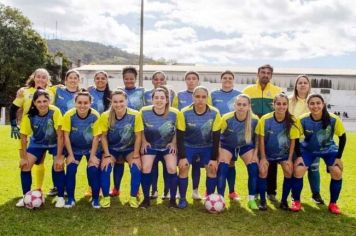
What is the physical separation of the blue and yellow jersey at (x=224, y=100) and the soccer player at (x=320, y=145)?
1.28m

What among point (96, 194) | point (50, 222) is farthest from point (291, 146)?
point (50, 222)

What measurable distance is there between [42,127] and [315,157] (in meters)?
4.18

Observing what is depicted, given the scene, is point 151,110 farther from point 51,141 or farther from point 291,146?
point 291,146

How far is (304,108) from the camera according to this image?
23.2 feet

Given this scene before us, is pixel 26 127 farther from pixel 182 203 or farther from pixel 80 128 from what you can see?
pixel 182 203

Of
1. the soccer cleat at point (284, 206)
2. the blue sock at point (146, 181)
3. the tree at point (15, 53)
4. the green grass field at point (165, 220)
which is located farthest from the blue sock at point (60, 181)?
the tree at point (15, 53)

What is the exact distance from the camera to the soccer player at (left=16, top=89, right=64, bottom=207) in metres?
6.36

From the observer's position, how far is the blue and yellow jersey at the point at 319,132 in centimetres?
644

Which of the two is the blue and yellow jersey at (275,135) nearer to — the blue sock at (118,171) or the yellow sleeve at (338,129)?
the yellow sleeve at (338,129)

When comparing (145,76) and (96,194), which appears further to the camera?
(145,76)

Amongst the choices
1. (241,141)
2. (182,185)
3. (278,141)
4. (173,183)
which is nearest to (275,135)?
(278,141)

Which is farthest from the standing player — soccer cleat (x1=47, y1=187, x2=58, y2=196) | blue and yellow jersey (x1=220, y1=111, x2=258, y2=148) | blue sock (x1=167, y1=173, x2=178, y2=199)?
soccer cleat (x1=47, y1=187, x2=58, y2=196)

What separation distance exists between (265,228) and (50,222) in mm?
2794

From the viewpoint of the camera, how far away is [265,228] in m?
5.59
